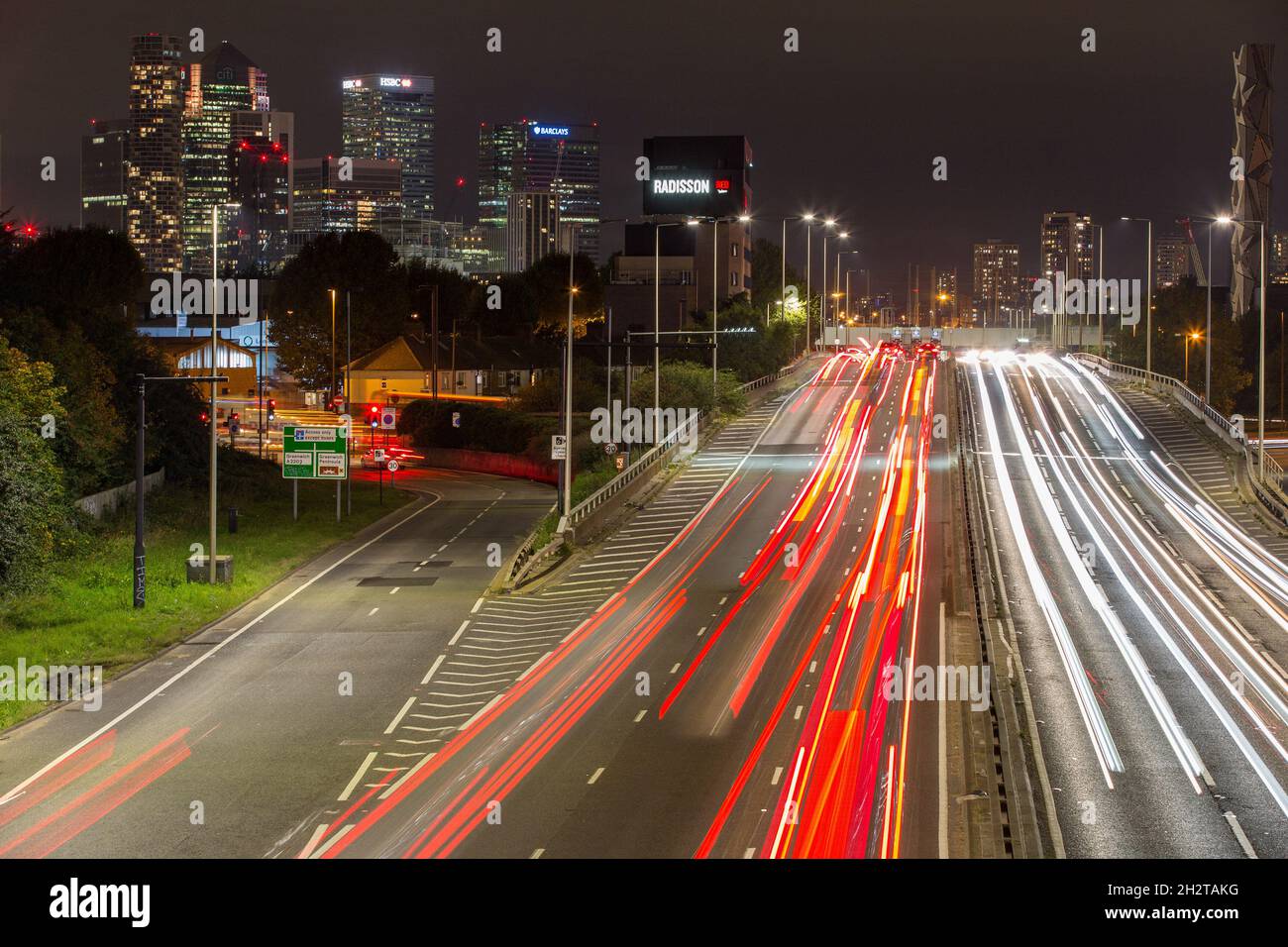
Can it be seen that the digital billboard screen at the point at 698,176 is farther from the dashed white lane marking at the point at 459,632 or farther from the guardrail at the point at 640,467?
the dashed white lane marking at the point at 459,632

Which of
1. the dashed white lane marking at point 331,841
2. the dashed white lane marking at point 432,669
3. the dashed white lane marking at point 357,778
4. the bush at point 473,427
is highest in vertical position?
the bush at point 473,427

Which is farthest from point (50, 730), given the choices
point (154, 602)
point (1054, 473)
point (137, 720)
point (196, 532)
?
point (1054, 473)

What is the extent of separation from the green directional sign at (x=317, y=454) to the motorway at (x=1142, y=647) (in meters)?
23.3

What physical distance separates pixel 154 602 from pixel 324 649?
7.11 meters

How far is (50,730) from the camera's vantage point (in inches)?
989

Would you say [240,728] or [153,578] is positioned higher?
[153,578]

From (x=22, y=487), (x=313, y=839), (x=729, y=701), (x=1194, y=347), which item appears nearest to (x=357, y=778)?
(x=313, y=839)

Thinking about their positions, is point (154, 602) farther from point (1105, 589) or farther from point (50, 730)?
point (1105, 589)

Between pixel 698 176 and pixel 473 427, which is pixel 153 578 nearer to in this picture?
pixel 473 427

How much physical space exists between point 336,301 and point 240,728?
104651 millimetres

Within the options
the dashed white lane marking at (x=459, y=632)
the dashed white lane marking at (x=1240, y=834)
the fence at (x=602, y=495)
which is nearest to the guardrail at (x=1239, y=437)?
the fence at (x=602, y=495)

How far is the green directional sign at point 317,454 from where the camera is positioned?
51.4m

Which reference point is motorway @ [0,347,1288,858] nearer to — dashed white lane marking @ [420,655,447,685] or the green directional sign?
dashed white lane marking @ [420,655,447,685]

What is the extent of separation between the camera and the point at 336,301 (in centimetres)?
12588
